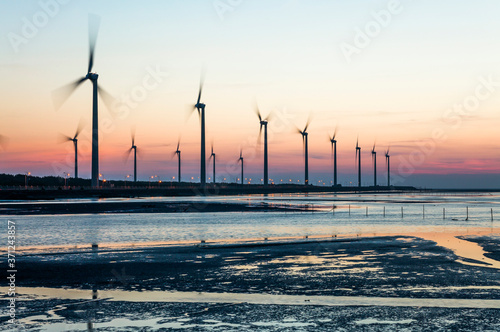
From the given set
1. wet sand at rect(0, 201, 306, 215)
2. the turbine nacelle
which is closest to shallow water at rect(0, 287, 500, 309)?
wet sand at rect(0, 201, 306, 215)

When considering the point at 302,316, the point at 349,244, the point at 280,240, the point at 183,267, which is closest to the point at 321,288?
the point at 302,316

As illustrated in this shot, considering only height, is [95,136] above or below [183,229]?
above

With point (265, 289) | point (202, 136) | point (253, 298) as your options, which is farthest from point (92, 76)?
point (253, 298)

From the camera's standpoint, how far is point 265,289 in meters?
16.0

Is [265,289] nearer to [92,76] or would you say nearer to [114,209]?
[114,209]

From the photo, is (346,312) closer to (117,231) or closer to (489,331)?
(489,331)

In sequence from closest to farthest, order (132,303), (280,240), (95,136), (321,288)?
(132,303), (321,288), (280,240), (95,136)

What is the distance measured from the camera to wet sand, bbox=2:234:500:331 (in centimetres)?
1222

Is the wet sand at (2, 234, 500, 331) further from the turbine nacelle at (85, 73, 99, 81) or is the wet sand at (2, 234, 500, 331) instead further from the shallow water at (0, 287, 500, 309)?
the turbine nacelle at (85, 73, 99, 81)

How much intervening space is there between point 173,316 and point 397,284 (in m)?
7.49

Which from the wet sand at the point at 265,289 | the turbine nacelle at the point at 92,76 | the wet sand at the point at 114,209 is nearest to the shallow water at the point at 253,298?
the wet sand at the point at 265,289

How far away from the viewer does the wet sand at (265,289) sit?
12.2 m

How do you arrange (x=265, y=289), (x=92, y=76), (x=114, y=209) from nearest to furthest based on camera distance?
(x=265, y=289)
(x=114, y=209)
(x=92, y=76)

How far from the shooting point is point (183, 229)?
39.7 m
